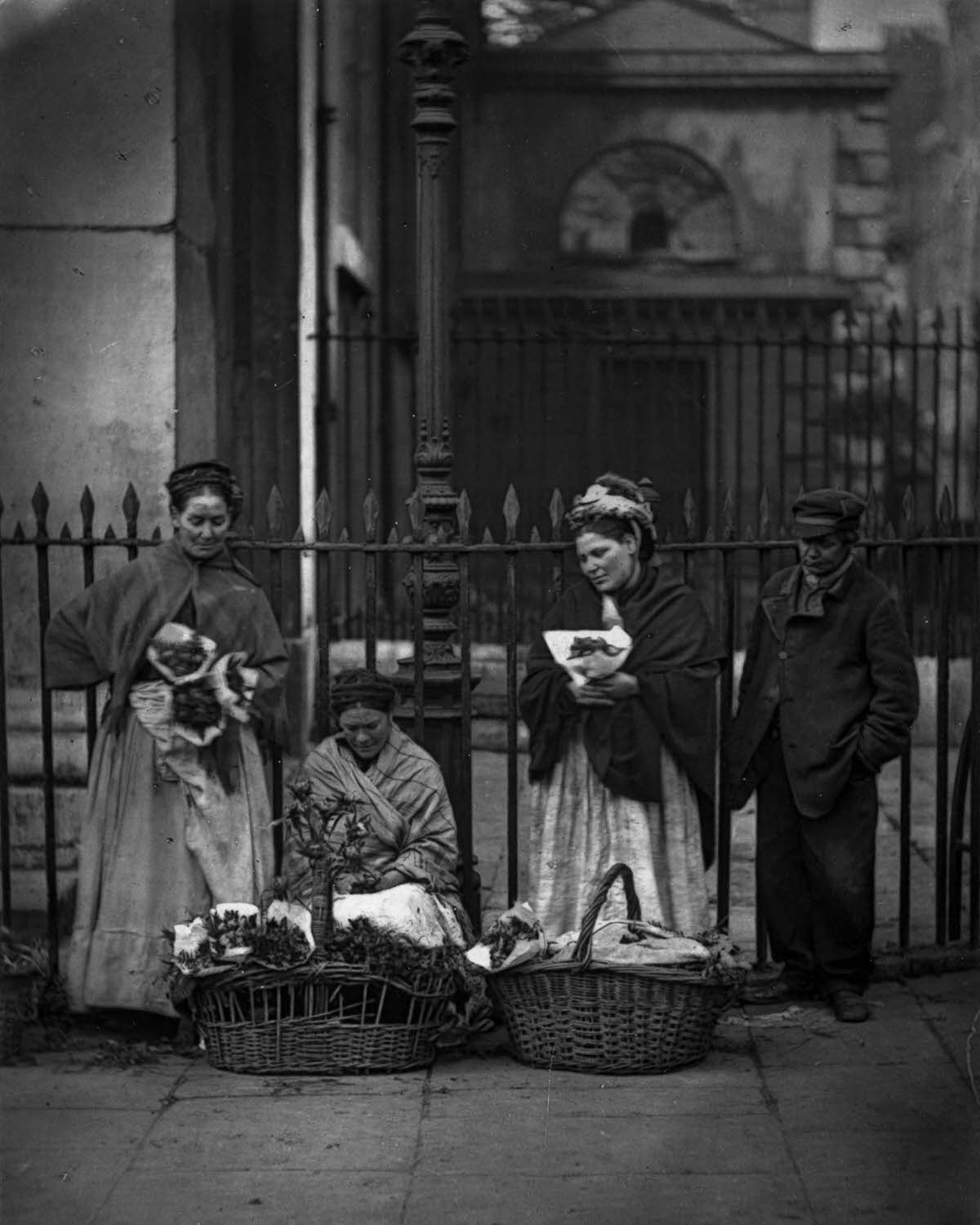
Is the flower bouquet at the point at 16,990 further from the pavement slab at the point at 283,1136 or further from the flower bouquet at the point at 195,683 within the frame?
the flower bouquet at the point at 195,683

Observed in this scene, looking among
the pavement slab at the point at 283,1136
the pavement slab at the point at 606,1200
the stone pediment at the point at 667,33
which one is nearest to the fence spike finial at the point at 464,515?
the pavement slab at the point at 283,1136

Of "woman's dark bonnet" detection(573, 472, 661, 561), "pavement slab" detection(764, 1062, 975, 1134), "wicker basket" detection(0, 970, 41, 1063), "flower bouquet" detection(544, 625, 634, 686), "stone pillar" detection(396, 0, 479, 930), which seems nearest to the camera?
"pavement slab" detection(764, 1062, 975, 1134)

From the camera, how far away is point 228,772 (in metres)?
6.42

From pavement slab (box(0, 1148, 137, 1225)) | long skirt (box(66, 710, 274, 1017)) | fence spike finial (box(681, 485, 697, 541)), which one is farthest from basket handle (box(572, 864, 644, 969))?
pavement slab (box(0, 1148, 137, 1225))

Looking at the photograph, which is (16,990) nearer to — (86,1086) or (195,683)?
(86,1086)

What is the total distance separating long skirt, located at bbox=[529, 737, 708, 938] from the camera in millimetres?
6355

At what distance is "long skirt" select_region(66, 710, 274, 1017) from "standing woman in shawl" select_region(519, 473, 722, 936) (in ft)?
3.21

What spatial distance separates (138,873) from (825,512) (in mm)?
2481

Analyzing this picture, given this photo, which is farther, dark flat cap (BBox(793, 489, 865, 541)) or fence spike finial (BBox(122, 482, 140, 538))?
fence spike finial (BBox(122, 482, 140, 538))

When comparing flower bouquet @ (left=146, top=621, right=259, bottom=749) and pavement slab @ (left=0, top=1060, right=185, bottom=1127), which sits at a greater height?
flower bouquet @ (left=146, top=621, right=259, bottom=749)

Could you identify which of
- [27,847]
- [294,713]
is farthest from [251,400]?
[27,847]

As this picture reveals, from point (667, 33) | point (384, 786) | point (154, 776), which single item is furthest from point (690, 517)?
point (667, 33)

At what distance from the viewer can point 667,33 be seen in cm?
1862

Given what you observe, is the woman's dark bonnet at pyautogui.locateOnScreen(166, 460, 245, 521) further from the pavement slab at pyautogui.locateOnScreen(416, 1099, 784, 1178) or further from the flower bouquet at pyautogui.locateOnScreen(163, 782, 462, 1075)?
the pavement slab at pyautogui.locateOnScreen(416, 1099, 784, 1178)
